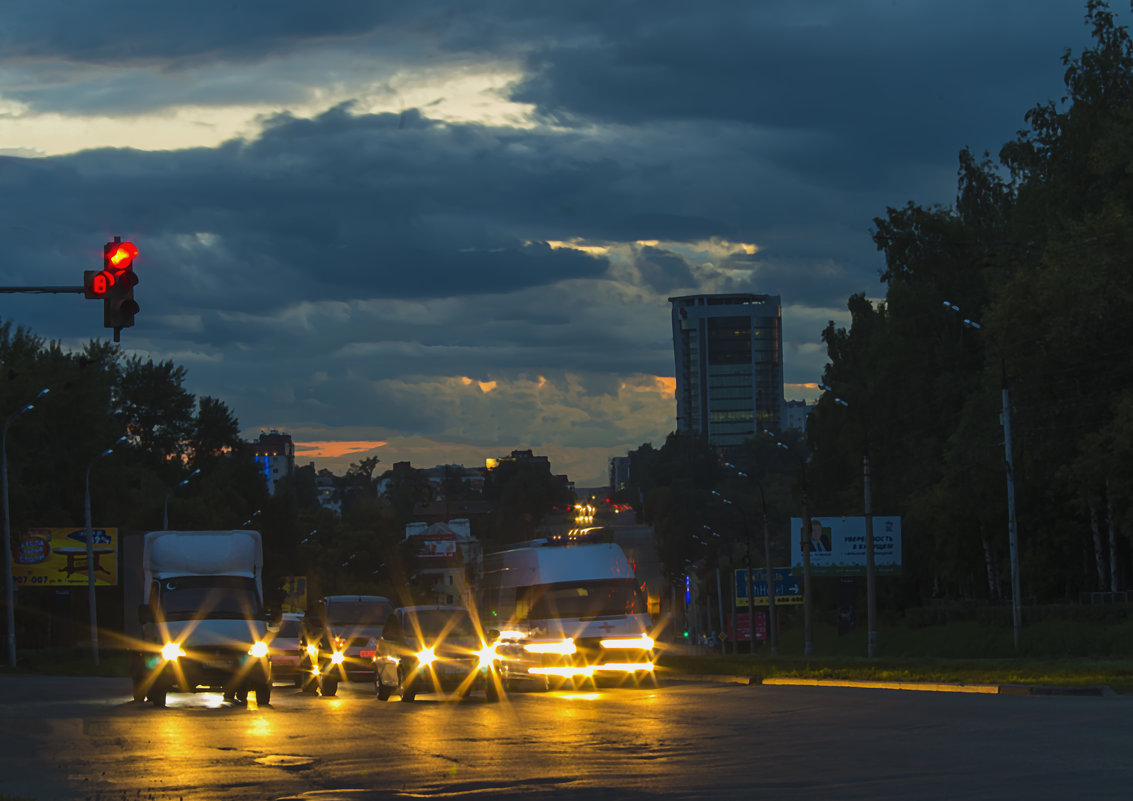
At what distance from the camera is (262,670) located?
25344mm

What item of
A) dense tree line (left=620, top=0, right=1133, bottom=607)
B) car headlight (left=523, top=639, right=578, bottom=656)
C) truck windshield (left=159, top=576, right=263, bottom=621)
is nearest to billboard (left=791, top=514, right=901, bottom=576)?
dense tree line (left=620, top=0, right=1133, bottom=607)

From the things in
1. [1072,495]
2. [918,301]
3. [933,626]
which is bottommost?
[933,626]

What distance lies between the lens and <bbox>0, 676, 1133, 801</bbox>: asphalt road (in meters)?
11.6

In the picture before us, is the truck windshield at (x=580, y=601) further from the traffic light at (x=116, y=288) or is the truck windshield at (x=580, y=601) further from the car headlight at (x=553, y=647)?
the traffic light at (x=116, y=288)

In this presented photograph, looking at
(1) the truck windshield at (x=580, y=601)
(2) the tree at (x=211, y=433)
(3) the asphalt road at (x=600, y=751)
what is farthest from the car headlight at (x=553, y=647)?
(2) the tree at (x=211, y=433)

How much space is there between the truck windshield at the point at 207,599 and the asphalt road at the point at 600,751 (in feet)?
10.1

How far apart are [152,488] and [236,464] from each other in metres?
11.4

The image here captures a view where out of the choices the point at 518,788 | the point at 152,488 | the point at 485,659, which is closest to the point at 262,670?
the point at 485,659

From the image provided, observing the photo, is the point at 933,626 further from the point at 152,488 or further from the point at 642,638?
the point at 152,488

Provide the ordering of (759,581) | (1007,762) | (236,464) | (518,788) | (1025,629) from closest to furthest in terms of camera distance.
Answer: (518,788) → (1007,762) → (1025,629) → (759,581) → (236,464)

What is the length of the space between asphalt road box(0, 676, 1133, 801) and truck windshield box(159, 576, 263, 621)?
3.07 metres

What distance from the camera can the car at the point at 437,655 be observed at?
25391 millimetres

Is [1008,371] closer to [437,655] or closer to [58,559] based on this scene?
[437,655]

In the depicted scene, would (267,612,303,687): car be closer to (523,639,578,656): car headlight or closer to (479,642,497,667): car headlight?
(523,639,578,656): car headlight
